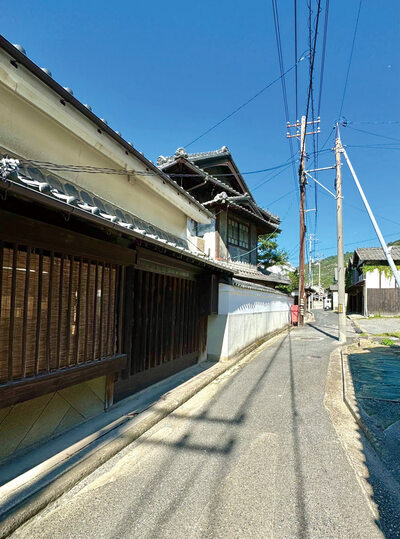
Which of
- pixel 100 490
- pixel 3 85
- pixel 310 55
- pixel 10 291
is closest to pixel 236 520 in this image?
pixel 100 490

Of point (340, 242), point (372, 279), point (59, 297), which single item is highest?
point (340, 242)

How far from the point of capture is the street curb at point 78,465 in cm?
271

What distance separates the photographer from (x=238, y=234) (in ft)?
59.9

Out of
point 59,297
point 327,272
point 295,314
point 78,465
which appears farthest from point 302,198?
point 327,272

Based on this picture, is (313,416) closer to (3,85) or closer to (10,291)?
(10,291)

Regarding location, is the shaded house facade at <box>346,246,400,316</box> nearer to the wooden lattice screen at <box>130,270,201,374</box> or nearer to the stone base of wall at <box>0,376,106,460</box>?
the wooden lattice screen at <box>130,270,201,374</box>

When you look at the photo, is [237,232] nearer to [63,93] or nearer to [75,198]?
[63,93]

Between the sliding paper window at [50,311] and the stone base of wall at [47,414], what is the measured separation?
54 centimetres

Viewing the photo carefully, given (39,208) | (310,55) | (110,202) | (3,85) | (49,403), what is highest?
(310,55)

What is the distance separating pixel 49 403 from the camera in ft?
13.3

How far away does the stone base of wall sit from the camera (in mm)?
3551

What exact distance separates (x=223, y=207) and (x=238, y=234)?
2.55 metres

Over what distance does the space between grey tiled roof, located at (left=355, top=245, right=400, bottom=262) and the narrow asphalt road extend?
26.8 metres

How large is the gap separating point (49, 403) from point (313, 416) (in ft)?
14.4
